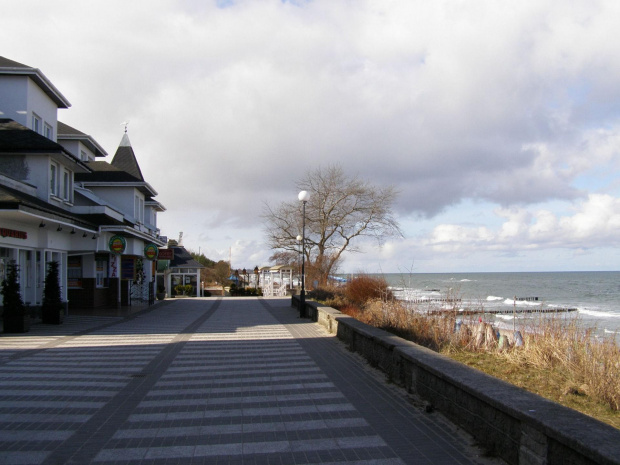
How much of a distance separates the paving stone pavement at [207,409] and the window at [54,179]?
945 centimetres

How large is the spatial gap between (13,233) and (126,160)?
2180 cm

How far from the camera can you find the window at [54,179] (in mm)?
21202

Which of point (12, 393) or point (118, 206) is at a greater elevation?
point (118, 206)

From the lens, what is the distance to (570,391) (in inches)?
283

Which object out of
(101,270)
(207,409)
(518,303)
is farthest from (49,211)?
(518,303)

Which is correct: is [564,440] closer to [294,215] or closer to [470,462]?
[470,462]

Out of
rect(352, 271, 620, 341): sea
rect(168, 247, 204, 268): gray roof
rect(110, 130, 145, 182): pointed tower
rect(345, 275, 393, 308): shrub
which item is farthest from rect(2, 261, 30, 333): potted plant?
rect(168, 247, 204, 268): gray roof

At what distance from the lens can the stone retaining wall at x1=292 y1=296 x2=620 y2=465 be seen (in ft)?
13.0

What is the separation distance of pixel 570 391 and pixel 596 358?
604 millimetres

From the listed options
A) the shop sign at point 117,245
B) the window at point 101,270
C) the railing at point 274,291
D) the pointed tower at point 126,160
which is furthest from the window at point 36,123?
the railing at point 274,291

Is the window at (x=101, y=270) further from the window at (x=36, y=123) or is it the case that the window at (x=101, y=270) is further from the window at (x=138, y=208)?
the window at (x=36, y=123)

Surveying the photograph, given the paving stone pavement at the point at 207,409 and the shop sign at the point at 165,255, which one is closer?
the paving stone pavement at the point at 207,409

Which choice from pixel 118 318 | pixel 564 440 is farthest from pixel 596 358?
pixel 118 318

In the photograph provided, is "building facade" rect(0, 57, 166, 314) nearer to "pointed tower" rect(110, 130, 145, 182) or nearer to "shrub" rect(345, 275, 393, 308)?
"pointed tower" rect(110, 130, 145, 182)
